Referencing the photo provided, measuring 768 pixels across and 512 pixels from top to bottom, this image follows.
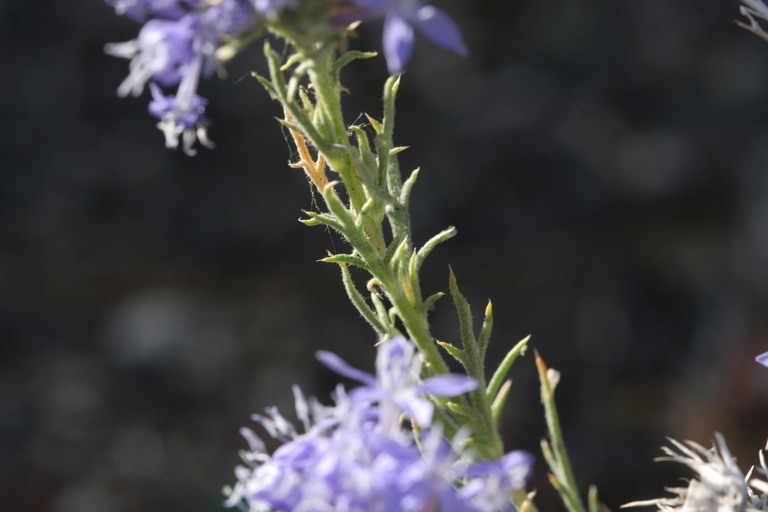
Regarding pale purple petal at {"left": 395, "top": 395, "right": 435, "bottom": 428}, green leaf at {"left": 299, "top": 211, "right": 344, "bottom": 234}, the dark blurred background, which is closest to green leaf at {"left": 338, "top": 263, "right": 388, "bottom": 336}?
green leaf at {"left": 299, "top": 211, "right": 344, "bottom": 234}

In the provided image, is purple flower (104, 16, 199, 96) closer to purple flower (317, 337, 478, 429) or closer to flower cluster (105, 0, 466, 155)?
flower cluster (105, 0, 466, 155)

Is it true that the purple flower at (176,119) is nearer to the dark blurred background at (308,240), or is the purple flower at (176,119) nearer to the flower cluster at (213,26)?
the flower cluster at (213,26)

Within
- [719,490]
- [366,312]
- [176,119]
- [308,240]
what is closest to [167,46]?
[176,119]

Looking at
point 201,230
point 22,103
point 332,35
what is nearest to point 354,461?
point 332,35

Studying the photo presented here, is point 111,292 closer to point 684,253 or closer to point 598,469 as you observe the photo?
point 598,469

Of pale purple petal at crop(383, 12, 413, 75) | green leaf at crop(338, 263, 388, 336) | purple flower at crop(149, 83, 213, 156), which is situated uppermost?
pale purple petal at crop(383, 12, 413, 75)

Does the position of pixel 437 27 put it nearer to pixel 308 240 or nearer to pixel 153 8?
pixel 153 8

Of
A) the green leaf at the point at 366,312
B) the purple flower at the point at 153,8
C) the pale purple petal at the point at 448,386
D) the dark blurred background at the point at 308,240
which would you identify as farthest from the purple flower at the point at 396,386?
the dark blurred background at the point at 308,240
